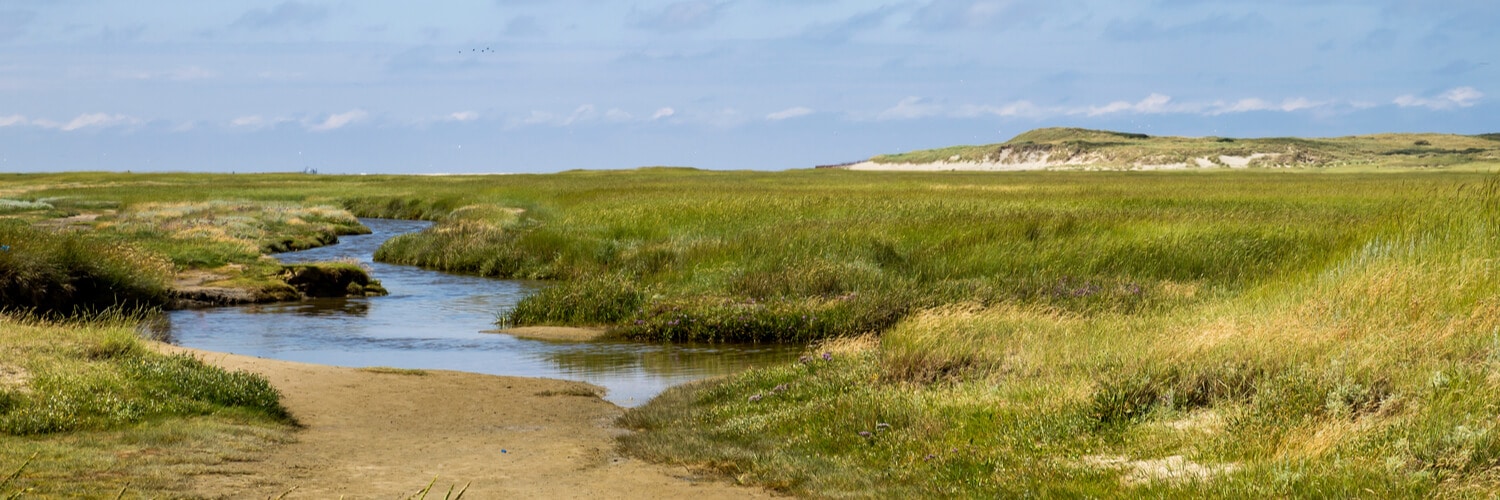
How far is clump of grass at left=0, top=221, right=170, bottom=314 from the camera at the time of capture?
72.0ft

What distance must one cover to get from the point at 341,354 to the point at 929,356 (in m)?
10.6

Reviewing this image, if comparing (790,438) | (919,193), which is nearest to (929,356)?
(790,438)

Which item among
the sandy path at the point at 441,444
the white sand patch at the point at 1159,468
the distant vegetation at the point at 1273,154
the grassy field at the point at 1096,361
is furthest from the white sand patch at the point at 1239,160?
the white sand patch at the point at 1159,468

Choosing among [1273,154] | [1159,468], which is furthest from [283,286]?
[1273,154]

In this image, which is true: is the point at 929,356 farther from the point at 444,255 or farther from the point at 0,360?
the point at 444,255

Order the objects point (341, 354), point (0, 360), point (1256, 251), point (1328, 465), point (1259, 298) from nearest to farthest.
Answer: point (1328, 465)
point (0, 360)
point (1259, 298)
point (341, 354)
point (1256, 251)

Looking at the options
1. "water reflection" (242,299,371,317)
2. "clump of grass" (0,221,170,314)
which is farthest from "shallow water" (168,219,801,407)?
"clump of grass" (0,221,170,314)

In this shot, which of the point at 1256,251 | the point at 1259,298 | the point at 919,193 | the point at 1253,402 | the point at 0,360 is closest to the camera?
the point at 1253,402

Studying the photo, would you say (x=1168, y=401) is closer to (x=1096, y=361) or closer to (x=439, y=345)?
(x=1096, y=361)

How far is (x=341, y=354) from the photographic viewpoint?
20062 mm

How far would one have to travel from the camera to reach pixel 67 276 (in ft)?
75.8

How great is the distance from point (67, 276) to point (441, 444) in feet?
47.2

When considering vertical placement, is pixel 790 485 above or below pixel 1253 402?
below

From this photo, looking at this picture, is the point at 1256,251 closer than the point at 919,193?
Yes
